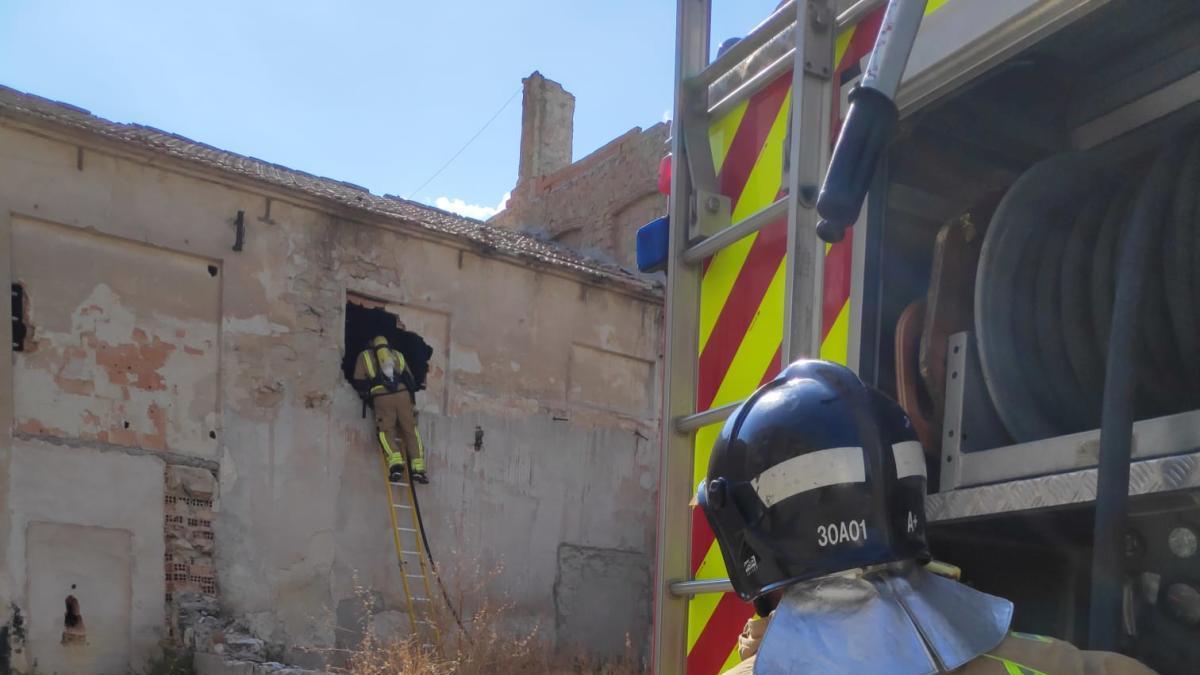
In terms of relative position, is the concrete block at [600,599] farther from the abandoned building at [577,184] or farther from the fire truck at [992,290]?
the fire truck at [992,290]

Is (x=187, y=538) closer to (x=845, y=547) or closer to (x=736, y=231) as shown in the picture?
(x=736, y=231)

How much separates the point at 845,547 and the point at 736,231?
0.97 m

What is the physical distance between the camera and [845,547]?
1.52 meters

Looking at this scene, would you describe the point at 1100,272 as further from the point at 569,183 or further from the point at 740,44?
the point at 569,183

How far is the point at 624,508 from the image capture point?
14219mm

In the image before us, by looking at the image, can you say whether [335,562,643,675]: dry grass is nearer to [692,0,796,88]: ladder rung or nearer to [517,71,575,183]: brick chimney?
[692,0,796,88]: ladder rung

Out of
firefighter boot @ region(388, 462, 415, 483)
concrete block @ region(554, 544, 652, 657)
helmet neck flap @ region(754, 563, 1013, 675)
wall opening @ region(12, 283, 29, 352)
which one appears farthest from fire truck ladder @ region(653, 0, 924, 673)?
concrete block @ region(554, 544, 652, 657)

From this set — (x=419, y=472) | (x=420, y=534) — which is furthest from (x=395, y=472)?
(x=420, y=534)

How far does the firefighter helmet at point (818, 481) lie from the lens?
60.0 inches

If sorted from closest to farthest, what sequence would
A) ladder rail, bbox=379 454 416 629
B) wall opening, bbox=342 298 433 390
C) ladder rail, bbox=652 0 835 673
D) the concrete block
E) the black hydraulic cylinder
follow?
the black hydraulic cylinder
ladder rail, bbox=652 0 835 673
ladder rail, bbox=379 454 416 629
wall opening, bbox=342 298 433 390
the concrete block

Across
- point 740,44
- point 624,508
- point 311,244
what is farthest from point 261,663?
point 740,44

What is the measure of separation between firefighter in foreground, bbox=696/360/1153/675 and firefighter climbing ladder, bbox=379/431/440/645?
10575 millimetres

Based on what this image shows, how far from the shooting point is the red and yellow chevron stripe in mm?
2182

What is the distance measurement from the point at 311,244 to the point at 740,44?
10094mm
